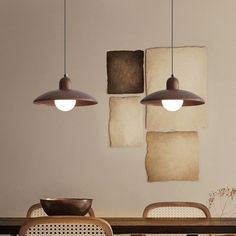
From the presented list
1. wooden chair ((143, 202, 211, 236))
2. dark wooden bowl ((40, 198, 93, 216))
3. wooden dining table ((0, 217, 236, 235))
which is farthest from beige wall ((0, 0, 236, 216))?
dark wooden bowl ((40, 198, 93, 216))

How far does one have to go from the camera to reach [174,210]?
157 inches

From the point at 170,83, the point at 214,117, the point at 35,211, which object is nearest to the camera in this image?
the point at 170,83

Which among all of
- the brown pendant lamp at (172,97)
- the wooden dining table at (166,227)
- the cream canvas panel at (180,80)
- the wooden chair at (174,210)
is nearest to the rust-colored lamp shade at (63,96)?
the brown pendant lamp at (172,97)

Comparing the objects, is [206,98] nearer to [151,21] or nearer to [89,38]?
[151,21]

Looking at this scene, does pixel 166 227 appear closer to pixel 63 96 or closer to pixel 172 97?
pixel 172 97

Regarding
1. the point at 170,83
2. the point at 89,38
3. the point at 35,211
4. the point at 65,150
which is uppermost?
the point at 89,38

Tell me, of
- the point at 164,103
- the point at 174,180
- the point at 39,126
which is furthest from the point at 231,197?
the point at 39,126

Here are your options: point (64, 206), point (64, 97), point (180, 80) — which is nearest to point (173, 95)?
point (64, 97)

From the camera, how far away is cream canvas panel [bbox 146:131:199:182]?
4.41 metres

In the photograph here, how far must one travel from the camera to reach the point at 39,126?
14.8 ft

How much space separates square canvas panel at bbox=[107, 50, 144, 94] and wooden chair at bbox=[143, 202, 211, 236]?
3.12ft

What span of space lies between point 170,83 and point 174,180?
1.20 m

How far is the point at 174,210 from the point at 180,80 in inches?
39.6

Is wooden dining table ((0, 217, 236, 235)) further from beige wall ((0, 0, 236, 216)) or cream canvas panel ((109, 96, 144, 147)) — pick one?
cream canvas panel ((109, 96, 144, 147))
